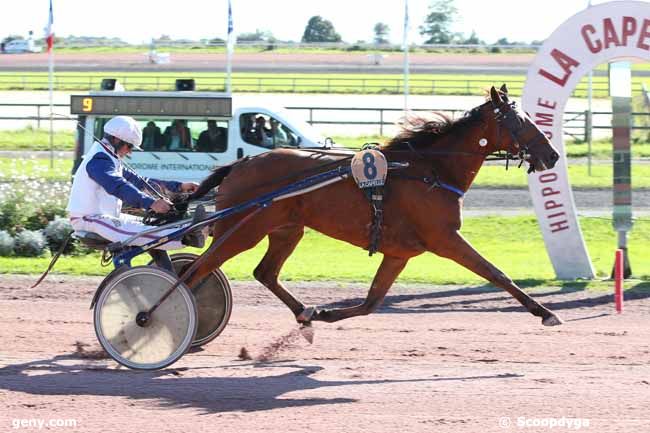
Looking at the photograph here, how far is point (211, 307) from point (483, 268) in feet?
6.99

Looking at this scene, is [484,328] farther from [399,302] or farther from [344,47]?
[344,47]

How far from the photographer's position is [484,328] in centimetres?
908

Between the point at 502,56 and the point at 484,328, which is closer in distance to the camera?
the point at 484,328

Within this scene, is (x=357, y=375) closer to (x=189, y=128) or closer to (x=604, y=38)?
(x=604, y=38)

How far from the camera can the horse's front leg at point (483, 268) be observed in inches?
303

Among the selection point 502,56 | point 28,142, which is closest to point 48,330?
point 28,142

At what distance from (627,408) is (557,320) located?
131 centimetres

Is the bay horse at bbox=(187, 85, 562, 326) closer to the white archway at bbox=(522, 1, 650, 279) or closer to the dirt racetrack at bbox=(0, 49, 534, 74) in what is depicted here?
the white archway at bbox=(522, 1, 650, 279)

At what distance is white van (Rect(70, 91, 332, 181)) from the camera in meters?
16.7

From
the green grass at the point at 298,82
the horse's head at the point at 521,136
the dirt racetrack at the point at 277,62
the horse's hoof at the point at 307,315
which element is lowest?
the horse's hoof at the point at 307,315

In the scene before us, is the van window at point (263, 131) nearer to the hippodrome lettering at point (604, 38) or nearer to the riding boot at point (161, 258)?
the hippodrome lettering at point (604, 38)
